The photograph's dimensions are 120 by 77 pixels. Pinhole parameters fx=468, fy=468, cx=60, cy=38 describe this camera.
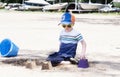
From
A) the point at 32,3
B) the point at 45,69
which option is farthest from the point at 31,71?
the point at 32,3

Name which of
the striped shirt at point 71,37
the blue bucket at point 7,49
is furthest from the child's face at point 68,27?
the blue bucket at point 7,49

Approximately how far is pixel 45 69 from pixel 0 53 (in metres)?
2.47

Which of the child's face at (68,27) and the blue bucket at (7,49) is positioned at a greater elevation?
the child's face at (68,27)

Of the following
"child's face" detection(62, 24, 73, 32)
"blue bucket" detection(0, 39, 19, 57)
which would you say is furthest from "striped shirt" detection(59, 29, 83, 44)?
"blue bucket" detection(0, 39, 19, 57)

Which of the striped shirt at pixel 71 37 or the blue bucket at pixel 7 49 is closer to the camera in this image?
the striped shirt at pixel 71 37

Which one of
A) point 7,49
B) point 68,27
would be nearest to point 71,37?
point 68,27

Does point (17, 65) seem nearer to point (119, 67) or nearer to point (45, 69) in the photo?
point (45, 69)

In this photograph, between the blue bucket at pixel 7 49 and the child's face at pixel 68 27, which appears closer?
the child's face at pixel 68 27

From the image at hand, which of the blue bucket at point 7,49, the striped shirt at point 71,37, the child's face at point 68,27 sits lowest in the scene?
the blue bucket at point 7,49

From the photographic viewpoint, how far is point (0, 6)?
74.4 m

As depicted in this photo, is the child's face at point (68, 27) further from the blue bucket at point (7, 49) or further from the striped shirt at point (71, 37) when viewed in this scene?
the blue bucket at point (7, 49)

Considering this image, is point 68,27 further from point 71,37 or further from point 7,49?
point 7,49

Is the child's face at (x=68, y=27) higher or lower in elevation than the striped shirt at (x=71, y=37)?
higher

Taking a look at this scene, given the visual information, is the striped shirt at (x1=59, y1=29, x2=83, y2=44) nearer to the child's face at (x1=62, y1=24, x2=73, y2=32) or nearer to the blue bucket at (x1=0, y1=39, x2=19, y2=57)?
the child's face at (x1=62, y1=24, x2=73, y2=32)
